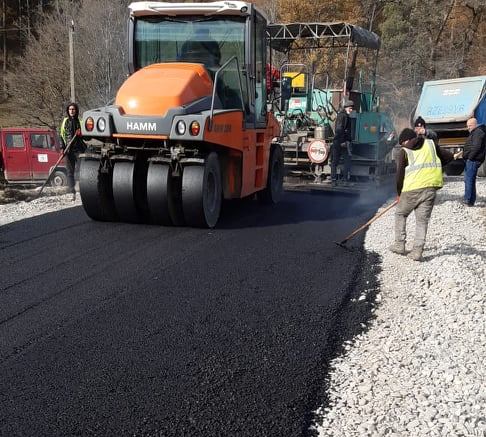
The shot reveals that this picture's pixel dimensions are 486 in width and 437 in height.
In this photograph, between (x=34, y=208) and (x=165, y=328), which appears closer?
(x=165, y=328)

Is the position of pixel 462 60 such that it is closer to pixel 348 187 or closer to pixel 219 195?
pixel 348 187

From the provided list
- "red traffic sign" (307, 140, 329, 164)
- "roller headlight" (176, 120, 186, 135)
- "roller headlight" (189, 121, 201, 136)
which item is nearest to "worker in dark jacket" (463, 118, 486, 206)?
"red traffic sign" (307, 140, 329, 164)

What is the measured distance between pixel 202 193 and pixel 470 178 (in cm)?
491

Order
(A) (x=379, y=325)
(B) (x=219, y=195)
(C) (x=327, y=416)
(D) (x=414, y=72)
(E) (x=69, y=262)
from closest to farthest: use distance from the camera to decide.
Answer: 1. (C) (x=327, y=416)
2. (A) (x=379, y=325)
3. (E) (x=69, y=262)
4. (B) (x=219, y=195)
5. (D) (x=414, y=72)

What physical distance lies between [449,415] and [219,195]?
457cm

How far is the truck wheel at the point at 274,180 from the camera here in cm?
880

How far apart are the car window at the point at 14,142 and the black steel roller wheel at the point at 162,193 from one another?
1207 cm

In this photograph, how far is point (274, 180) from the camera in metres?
9.00

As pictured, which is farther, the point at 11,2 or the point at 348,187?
the point at 11,2

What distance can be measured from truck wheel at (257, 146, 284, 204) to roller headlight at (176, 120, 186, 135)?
2.72 metres

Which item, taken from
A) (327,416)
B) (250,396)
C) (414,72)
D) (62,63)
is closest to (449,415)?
(327,416)

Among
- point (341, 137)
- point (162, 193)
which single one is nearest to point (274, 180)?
point (341, 137)

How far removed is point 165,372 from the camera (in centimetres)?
321

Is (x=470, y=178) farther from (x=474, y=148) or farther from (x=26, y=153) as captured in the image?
(x=26, y=153)
